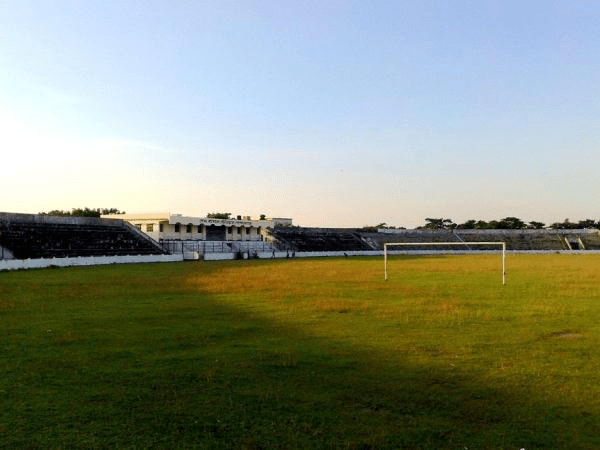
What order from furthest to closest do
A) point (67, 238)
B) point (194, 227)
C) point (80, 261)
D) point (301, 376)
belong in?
1. point (194, 227)
2. point (67, 238)
3. point (80, 261)
4. point (301, 376)

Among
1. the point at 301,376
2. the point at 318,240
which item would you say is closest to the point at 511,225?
the point at 318,240

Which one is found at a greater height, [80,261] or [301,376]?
[301,376]

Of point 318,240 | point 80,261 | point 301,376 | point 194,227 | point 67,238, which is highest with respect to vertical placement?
point 194,227

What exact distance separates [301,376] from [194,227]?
7709 cm

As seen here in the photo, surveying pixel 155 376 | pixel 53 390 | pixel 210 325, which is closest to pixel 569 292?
pixel 210 325

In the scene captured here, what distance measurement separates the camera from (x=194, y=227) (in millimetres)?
84312

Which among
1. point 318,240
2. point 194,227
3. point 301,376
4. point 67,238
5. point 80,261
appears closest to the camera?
point 301,376

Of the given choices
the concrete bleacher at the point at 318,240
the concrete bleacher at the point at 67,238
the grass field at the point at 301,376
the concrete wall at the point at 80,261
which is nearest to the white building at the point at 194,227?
the concrete bleacher at the point at 318,240

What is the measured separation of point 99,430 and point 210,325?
7.90 m

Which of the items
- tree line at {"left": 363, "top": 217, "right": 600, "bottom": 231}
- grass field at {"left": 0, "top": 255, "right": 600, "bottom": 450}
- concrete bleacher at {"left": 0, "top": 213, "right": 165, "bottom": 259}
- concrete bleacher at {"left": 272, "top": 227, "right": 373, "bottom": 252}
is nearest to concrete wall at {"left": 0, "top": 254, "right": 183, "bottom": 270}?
concrete bleacher at {"left": 0, "top": 213, "right": 165, "bottom": 259}

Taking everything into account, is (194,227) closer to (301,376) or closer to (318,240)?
(318,240)

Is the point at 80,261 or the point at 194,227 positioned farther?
the point at 194,227

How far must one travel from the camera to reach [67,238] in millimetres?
55750

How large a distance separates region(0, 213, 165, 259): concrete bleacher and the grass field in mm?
35021
